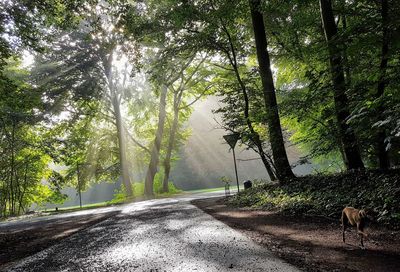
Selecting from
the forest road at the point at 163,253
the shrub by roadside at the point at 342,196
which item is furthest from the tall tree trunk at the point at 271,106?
the forest road at the point at 163,253

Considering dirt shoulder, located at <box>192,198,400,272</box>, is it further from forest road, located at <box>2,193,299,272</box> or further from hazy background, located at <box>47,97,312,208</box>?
hazy background, located at <box>47,97,312,208</box>

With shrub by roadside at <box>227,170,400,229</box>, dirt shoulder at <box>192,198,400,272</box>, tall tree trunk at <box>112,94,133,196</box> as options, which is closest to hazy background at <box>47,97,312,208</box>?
tall tree trunk at <box>112,94,133,196</box>

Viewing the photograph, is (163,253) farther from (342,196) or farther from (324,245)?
(342,196)

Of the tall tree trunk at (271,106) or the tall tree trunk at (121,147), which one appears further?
the tall tree trunk at (121,147)

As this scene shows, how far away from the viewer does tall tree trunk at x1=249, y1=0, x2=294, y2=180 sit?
12.9 meters

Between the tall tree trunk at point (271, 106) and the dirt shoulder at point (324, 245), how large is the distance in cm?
539

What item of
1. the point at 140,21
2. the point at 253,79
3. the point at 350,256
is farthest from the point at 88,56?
the point at 350,256

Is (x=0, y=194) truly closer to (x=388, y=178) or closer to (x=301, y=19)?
(x=301, y=19)

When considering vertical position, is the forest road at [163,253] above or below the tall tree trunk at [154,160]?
below

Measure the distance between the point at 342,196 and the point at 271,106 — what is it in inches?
231

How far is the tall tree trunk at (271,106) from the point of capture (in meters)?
12.9

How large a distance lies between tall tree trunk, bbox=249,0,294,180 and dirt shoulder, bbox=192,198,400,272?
5394mm

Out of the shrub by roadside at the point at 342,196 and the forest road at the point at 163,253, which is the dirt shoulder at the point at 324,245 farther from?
the shrub by roadside at the point at 342,196

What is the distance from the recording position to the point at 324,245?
5242mm
